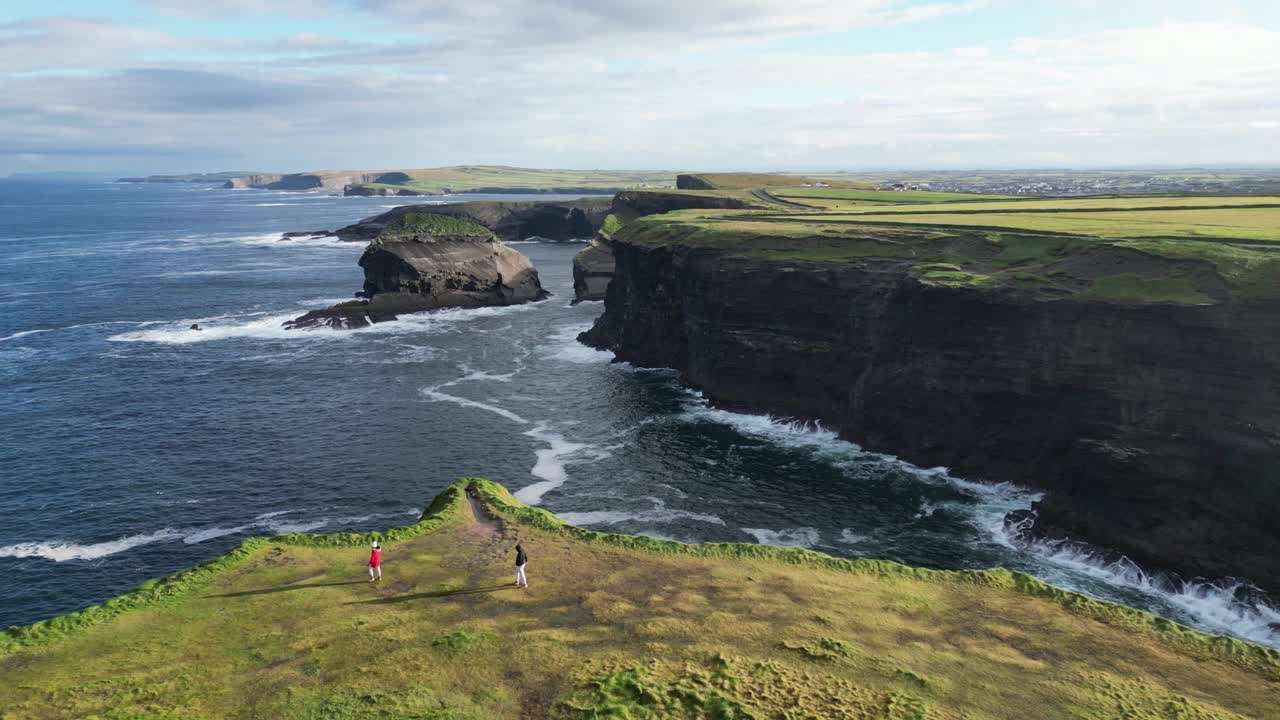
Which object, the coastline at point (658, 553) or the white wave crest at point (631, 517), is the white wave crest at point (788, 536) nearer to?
the white wave crest at point (631, 517)

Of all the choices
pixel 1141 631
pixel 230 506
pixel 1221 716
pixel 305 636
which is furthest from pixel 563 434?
pixel 1221 716

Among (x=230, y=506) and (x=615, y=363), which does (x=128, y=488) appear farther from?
(x=615, y=363)

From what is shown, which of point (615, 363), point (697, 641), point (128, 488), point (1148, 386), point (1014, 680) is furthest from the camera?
point (615, 363)

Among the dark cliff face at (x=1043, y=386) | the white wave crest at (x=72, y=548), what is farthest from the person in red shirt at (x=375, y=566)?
the dark cliff face at (x=1043, y=386)

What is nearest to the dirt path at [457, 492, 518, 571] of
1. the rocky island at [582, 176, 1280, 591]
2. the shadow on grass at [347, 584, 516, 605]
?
the shadow on grass at [347, 584, 516, 605]

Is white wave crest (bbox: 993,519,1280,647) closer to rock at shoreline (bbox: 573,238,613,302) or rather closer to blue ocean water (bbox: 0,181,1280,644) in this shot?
blue ocean water (bbox: 0,181,1280,644)
